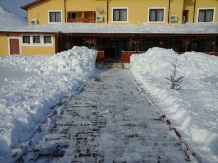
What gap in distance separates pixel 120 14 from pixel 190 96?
1640cm

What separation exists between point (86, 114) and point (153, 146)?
2.50 m

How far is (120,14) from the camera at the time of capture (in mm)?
21703

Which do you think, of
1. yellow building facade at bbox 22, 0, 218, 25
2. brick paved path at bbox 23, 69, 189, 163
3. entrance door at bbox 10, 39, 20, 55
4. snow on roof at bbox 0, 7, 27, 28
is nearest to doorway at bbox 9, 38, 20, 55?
entrance door at bbox 10, 39, 20, 55

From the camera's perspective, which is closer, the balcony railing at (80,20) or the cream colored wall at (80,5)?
the cream colored wall at (80,5)

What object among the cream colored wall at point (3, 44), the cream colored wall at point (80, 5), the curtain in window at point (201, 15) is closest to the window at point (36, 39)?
the cream colored wall at point (3, 44)

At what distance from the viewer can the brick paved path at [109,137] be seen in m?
3.80

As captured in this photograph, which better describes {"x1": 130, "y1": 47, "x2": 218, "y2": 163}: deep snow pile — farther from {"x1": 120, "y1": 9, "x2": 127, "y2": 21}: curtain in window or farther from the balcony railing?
the balcony railing

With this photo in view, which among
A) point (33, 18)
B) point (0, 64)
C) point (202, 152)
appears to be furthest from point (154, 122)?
point (33, 18)

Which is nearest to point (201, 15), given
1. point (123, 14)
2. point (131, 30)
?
point (123, 14)

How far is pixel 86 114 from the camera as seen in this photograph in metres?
6.02

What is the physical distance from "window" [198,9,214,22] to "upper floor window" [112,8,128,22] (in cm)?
831

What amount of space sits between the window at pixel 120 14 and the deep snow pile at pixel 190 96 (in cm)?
824

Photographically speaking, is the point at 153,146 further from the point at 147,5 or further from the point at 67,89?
the point at 147,5

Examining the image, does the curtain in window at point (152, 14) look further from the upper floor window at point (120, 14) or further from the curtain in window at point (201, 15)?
the curtain in window at point (201, 15)
